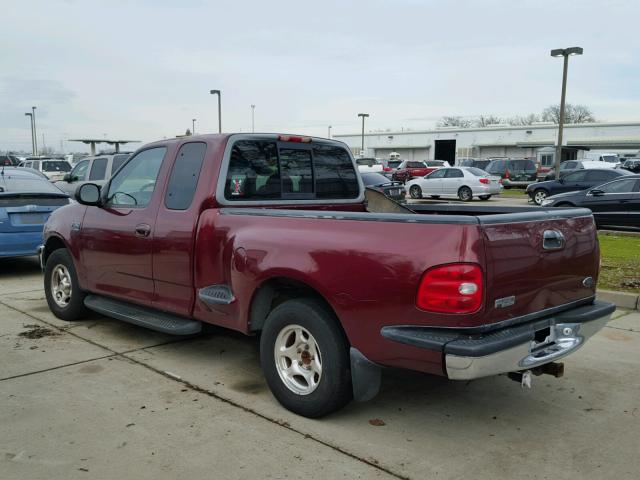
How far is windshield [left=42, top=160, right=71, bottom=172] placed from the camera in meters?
27.6

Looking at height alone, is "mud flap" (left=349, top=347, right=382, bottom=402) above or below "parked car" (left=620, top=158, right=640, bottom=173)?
below

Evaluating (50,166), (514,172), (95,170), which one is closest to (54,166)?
(50,166)

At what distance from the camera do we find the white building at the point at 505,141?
60.1 metres

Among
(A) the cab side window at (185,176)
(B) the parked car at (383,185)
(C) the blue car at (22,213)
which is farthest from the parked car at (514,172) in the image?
(A) the cab side window at (185,176)

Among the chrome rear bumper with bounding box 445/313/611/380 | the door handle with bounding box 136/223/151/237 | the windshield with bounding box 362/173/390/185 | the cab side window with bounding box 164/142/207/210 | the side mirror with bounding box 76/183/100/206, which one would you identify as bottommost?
the chrome rear bumper with bounding box 445/313/611/380

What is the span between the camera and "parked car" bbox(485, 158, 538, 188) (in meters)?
32.7

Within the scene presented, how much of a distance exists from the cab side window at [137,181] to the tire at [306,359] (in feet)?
6.31

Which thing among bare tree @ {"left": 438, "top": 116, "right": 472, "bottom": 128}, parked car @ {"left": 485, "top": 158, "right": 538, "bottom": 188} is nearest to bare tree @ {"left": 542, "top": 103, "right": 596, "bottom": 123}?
bare tree @ {"left": 438, "top": 116, "right": 472, "bottom": 128}

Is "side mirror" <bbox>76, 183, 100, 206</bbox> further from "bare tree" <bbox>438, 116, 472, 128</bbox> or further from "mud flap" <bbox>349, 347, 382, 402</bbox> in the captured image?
"bare tree" <bbox>438, 116, 472, 128</bbox>

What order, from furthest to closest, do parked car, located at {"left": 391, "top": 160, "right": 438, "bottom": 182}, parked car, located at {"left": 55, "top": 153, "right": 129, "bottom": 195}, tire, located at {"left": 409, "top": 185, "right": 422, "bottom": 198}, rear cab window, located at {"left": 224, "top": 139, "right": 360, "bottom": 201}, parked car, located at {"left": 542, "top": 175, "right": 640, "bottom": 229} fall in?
parked car, located at {"left": 391, "top": 160, "right": 438, "bottom": 182} → tire, located at {"left": 409, "top": 185, "right": 422, "bottom": 198} → parked car, located at {"left": 55, "top": 153, "right": 129, "bottom": 195} → parked car, located at {"left": 542, "top": 175, "right": 640, "bottom": 229} → rear cab window, located at {"left": 224, "top": 139, "right": 360, "bottom": 201}

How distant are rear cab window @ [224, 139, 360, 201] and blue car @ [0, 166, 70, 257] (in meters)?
5.61

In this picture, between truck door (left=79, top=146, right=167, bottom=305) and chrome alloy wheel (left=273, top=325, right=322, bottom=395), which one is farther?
truck door (left=79, top=146, right=167, bottom=305)

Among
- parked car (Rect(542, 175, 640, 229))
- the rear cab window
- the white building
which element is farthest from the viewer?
the white building

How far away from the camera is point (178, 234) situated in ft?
15.6
